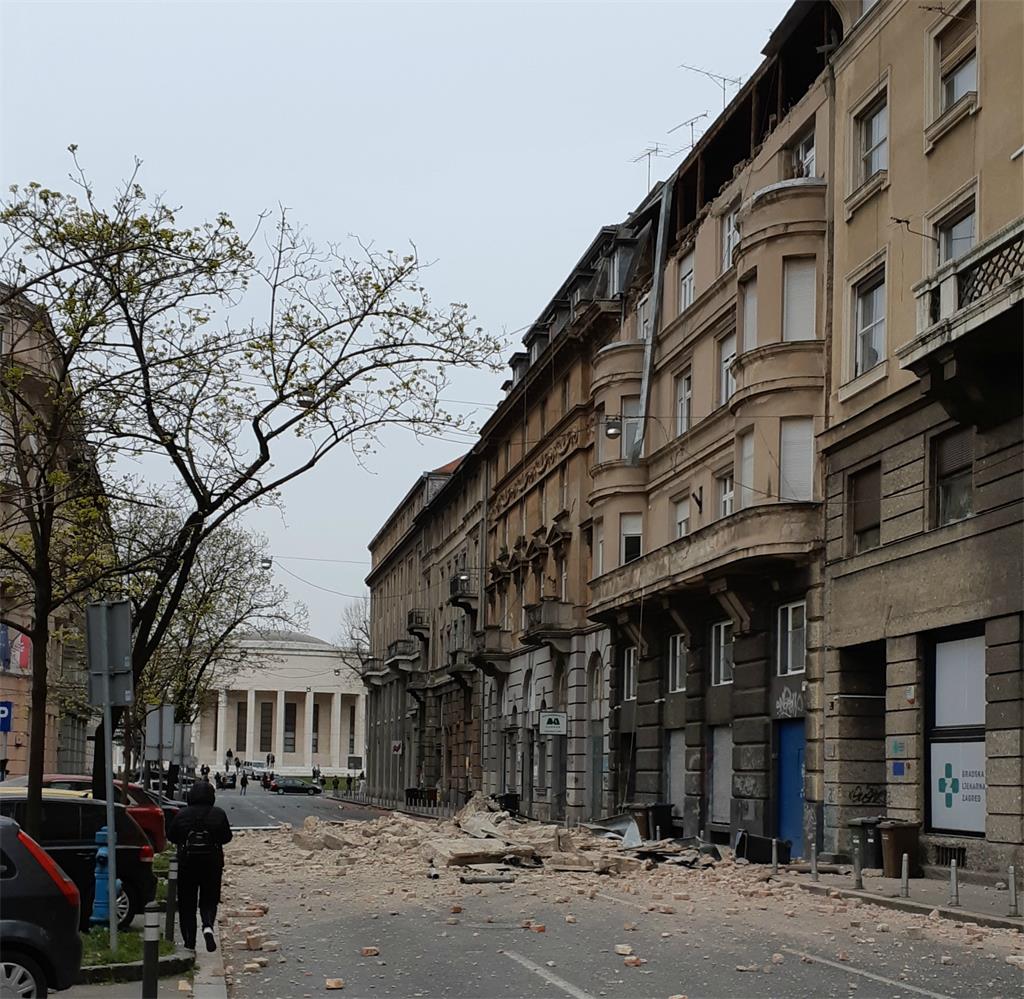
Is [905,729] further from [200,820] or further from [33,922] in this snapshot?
[33,922]

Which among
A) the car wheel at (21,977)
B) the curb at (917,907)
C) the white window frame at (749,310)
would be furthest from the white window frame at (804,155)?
the car wheel at (21,977)

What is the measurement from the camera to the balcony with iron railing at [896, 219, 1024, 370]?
20375 millimetres

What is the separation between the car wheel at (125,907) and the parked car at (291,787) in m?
85.6

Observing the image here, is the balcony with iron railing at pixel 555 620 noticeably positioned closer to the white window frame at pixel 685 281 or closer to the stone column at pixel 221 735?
the white window frame at pixel 685 281

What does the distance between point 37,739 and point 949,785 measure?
45.2 ft

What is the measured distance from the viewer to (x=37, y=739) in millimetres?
16297

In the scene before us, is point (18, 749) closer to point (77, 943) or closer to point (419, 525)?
point (419, 525)

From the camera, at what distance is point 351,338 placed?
1939cm

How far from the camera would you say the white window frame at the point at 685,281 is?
37875 millimetres

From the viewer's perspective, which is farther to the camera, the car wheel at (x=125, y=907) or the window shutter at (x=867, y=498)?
the window shutter at (x=867, y=498)

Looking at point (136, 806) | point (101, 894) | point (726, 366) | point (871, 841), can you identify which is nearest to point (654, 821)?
point (871, 841)

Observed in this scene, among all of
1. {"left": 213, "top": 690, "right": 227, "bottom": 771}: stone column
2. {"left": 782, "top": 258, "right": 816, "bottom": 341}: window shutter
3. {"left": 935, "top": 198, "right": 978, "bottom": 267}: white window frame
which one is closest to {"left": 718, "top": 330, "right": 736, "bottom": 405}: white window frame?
{"left": 782, "top": 258, "right": 816, "bottom": 341}: window shutter

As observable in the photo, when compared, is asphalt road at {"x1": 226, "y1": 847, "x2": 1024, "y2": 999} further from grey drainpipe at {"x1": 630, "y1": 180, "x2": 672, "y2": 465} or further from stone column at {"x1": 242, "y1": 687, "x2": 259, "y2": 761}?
stone column at {"x1": 242, "y1": 687, "x2": 259, "y2": 761}

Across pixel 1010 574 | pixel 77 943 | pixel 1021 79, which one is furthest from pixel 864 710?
pixel 77 943
